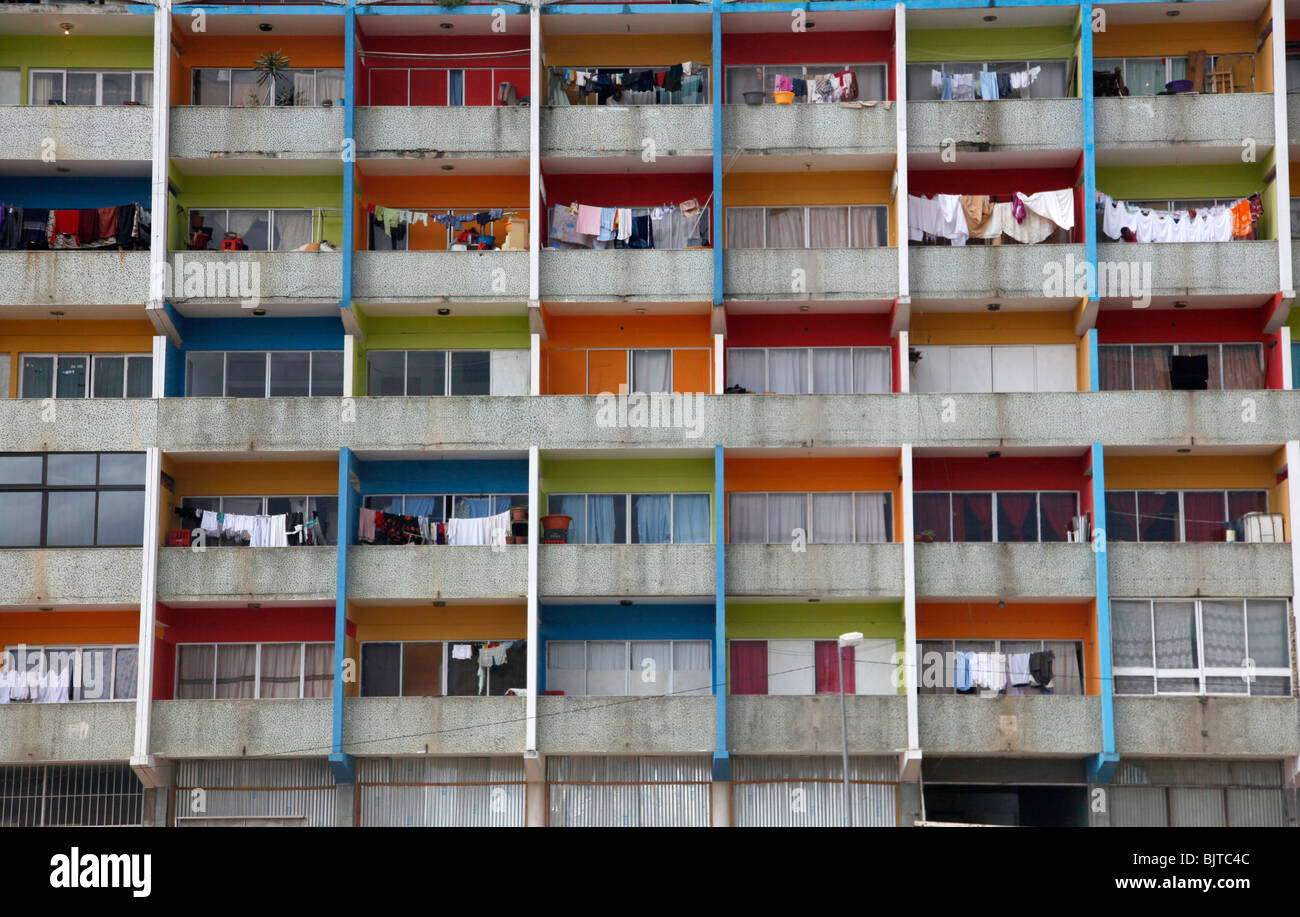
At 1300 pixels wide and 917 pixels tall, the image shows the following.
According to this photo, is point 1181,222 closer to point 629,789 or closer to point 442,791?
point 629,789

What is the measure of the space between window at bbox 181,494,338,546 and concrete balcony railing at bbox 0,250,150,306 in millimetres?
4896

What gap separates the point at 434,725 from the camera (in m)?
36.4

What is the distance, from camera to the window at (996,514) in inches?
1519

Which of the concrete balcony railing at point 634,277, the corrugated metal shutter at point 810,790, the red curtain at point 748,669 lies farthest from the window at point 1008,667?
the concrete balcony railing at point 634,277

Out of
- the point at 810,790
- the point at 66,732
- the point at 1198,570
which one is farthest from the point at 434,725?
the point at 1198,570

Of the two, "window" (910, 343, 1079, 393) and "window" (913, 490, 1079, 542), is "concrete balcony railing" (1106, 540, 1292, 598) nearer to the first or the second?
"window" (913, 490, 1079, 542)

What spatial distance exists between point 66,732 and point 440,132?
15.9 meters

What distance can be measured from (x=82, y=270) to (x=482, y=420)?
9.91 m

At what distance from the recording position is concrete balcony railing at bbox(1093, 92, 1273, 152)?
38.6 metres

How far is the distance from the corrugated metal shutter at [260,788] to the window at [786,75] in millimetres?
18761

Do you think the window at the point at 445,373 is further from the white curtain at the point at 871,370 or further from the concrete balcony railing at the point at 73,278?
the white curtain at the point at 871,370

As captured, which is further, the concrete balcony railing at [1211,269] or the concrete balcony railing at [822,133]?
the concrete balcony railing at [822,133]

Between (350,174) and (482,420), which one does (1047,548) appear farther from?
(350,174)

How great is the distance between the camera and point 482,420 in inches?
1497
